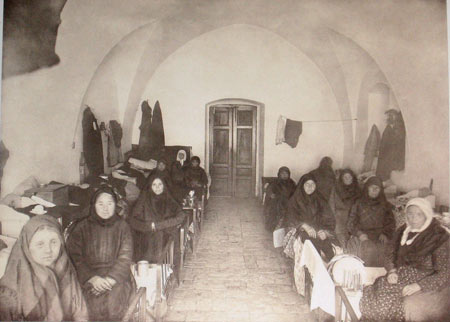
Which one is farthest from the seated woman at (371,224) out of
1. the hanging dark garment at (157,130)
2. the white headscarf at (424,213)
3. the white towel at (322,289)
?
the hanging dark garment at (157,130)

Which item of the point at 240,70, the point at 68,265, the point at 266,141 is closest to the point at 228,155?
the point at 266,141

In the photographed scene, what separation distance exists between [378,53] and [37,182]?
3462mm

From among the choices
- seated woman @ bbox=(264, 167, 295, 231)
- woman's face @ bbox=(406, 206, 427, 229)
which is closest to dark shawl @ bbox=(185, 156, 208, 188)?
seated woman @ bbox=(264, 167, 295, 231)

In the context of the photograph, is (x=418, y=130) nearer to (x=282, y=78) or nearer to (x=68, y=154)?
(x=282, y=78)

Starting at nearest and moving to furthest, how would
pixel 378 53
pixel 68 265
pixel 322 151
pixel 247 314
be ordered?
pixel 68 265 → pixel 247 314 → pixel 378 53 → pixel 322 151

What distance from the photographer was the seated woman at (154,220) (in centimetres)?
407

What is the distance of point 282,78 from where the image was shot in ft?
13.9

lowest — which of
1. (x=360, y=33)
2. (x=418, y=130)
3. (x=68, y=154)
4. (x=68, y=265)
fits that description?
(x=68, y=265)

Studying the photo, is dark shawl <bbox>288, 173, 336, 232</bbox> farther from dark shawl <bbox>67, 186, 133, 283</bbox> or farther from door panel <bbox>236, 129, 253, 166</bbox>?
dark shawl <bbox>67, 186, 133, 283</bbox>

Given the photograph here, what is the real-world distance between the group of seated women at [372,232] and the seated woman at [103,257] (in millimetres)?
1617

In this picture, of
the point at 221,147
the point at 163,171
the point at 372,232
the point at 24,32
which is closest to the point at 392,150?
the point at 372,232

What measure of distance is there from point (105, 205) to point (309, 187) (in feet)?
6.80

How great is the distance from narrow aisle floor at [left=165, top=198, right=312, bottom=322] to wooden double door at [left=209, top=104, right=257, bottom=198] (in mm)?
305

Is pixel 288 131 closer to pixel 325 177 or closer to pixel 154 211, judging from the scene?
pixel 325 177
